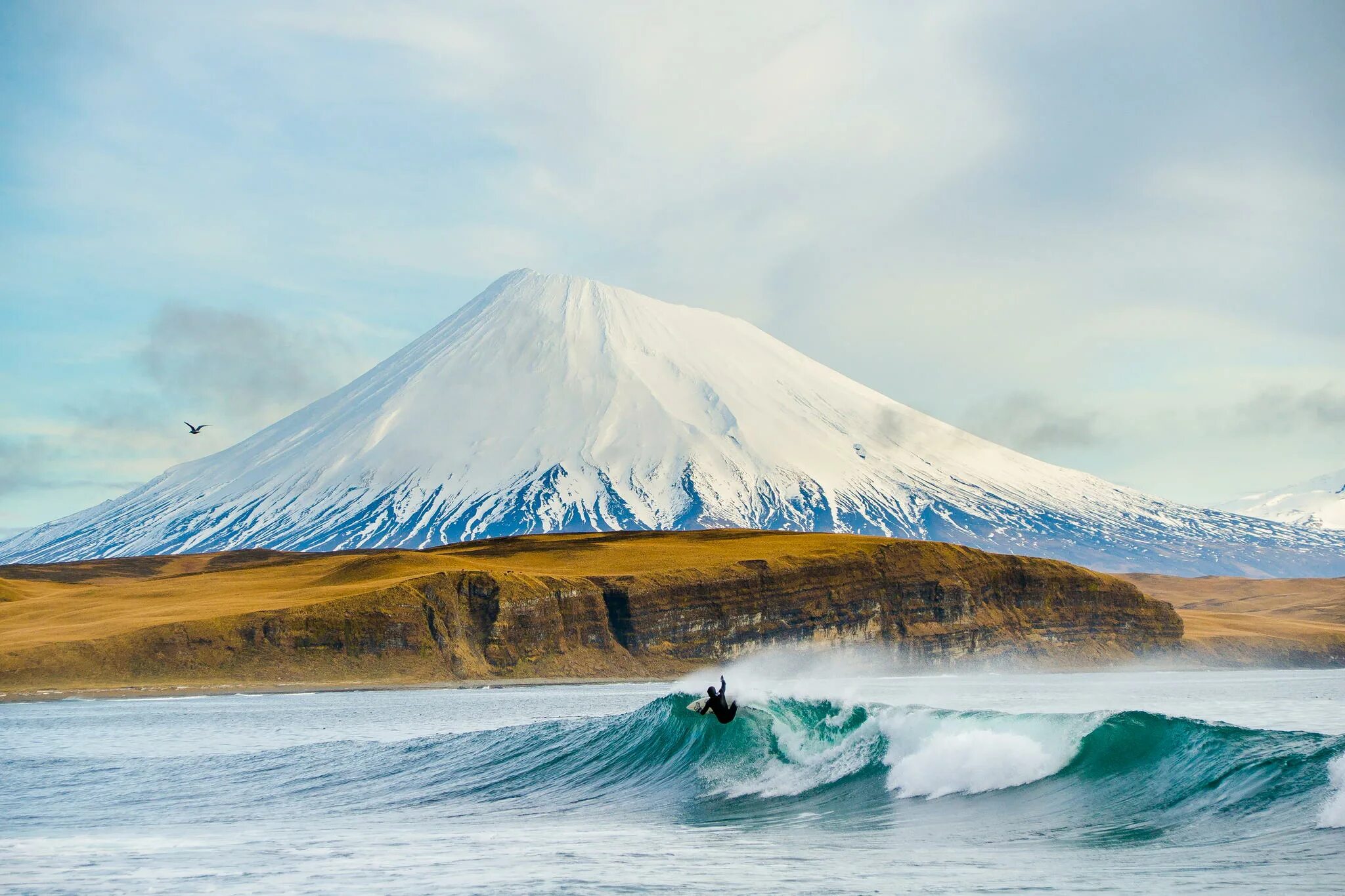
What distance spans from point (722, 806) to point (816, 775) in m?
2.92

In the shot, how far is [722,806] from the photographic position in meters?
29.5

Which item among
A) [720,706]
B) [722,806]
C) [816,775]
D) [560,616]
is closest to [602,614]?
[560,616]

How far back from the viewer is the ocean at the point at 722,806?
20.7 m

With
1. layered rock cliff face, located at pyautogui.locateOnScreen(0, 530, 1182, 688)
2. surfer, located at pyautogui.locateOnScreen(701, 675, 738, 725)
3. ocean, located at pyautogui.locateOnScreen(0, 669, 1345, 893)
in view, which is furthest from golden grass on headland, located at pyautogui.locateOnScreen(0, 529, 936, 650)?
surfer, located at pyautogui.locateOnScreen(701, 675, 738, 725)

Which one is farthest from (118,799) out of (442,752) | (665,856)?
(665,856)

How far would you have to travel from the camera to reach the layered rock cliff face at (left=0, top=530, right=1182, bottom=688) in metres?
106

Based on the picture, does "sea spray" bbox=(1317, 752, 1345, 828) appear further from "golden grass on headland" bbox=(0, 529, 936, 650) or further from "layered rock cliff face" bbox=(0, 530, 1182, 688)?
"golden grass on headland" bbox=(0, 529, 936, 650)

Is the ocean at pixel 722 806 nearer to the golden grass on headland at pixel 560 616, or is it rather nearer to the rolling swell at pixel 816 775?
the rolling swell at pixel 816 775

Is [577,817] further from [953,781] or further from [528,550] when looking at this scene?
[528,550]

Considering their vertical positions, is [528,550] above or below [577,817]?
above

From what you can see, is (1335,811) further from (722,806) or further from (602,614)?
(602,614)

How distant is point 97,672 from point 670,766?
77499mm

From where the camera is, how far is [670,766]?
3488 centimetres

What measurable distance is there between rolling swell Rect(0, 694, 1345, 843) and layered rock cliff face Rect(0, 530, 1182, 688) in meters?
65.0
